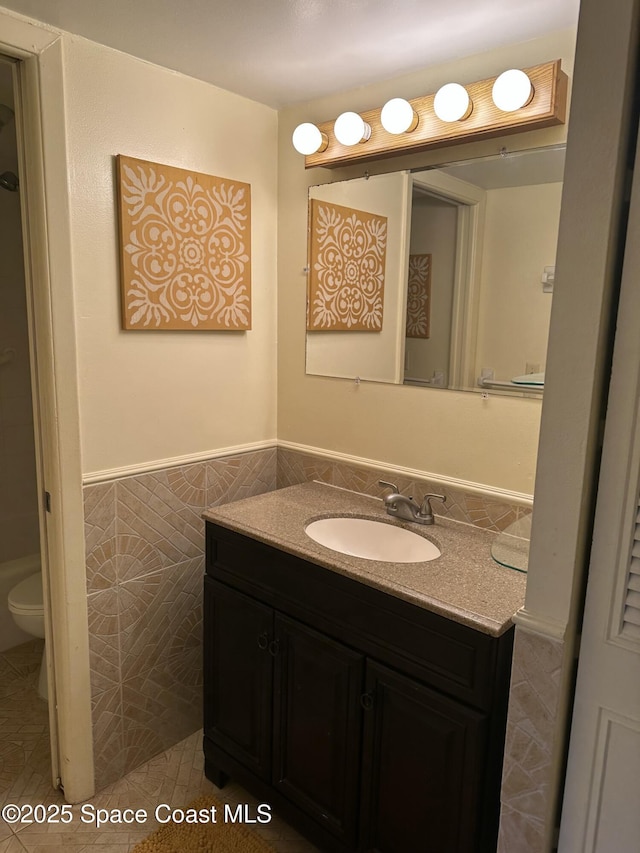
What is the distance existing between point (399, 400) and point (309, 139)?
2.94 ft

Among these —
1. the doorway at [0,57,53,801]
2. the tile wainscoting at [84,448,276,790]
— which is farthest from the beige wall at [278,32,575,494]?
the doorway at [0,57,53,801]

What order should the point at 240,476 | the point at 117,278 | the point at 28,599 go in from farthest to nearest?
the point at 28,599 → the point at 240,476 → the point at 117,278

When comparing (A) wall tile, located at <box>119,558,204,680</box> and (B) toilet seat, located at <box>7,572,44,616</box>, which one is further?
(B) toilet seat, located at <box>7,572,44,616</box>

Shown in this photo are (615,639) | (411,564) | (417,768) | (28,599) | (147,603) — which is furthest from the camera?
(28,599)

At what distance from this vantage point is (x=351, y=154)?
1.91 metres

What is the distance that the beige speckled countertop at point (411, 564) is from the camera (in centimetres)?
134

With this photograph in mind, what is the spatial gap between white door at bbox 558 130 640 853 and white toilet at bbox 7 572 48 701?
1945mm

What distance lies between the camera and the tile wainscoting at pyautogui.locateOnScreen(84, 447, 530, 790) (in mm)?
1871

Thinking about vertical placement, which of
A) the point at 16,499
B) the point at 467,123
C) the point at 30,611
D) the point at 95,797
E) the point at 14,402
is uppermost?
the point at 467,123

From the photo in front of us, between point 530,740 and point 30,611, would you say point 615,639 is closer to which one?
point 530,740

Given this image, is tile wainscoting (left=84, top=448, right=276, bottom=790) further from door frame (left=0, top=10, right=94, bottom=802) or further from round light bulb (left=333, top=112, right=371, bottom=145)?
round light bulb (left=333, top=112, right=371, bottom=145)

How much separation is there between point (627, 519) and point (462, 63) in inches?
54.0

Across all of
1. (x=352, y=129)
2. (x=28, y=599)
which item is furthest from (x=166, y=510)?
(x=352, y=129)

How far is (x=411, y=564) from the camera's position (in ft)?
5.09
